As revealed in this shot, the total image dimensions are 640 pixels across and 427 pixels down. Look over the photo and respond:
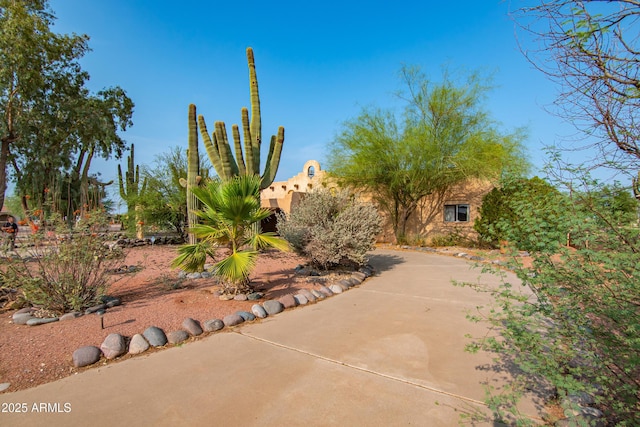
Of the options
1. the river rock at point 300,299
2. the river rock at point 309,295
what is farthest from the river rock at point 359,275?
the river rock at point 300,299

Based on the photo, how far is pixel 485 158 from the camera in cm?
1313

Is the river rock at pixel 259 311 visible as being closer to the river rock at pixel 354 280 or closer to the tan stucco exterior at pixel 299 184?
the river rock at pixel 354 280

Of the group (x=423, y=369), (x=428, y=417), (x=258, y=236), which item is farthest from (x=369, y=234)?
(x=428, y=417)

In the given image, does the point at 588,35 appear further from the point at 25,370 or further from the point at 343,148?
the point at 343,148

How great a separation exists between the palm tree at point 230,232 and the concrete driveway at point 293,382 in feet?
3.49

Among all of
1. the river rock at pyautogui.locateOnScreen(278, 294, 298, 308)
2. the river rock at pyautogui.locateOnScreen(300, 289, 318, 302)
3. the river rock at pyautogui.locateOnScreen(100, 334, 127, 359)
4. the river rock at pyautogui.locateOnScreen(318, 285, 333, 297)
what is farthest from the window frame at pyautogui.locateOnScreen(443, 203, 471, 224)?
the river rock at pyautogui.locateOnScreen(100, 334, 127, 359)

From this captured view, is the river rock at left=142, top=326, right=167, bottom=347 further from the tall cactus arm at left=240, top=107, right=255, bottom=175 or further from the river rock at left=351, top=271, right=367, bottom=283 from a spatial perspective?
the tall cactus arm at left=240, top=107, right=255, bottom=175

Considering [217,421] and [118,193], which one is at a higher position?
[118,193]

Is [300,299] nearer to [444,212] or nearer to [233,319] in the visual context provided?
[233,319]

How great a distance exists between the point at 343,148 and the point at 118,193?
1110cm

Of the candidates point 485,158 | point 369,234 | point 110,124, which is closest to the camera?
point 369,234

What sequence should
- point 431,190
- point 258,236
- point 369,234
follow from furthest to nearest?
point 431,190 → point 369,234 → point 258,236

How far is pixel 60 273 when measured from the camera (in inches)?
189

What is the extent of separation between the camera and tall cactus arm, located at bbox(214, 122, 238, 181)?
1011 cm
